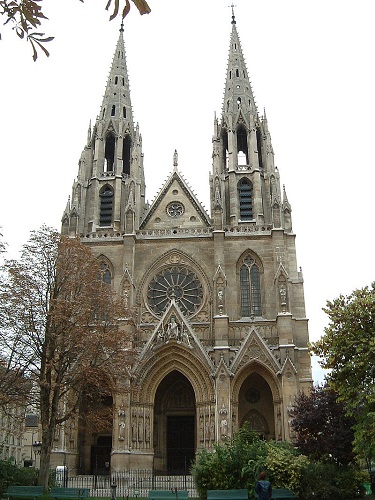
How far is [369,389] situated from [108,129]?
30075 mm

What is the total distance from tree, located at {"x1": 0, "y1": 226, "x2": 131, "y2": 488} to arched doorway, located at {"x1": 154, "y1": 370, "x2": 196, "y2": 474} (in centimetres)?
1028

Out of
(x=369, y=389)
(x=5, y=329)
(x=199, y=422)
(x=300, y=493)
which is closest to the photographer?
(x=369, y=389)

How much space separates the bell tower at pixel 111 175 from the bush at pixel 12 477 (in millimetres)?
17730

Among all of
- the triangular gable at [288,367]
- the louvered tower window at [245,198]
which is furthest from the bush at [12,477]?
the louvered tower window at [245,198]

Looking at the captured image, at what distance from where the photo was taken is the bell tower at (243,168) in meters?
35.8

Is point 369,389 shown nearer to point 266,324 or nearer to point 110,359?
point 110,359

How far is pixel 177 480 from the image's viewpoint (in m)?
25.2

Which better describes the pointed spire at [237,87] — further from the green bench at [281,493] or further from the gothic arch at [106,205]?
the green bench at [281,493]

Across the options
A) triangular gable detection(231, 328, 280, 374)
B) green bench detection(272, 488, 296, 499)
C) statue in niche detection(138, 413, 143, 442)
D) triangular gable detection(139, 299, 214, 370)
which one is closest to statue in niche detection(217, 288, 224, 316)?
triangular gable detection(139, 299, 214, 370)

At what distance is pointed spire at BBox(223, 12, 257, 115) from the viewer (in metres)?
40.9

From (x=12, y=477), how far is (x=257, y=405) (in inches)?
645

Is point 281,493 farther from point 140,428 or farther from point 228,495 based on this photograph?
point 140,428

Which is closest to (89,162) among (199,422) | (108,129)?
(108,129)

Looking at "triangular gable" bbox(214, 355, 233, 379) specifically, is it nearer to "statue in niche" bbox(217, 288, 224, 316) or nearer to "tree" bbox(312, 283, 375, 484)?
"statue in niche" bbox(217, 288, 224, 316)
